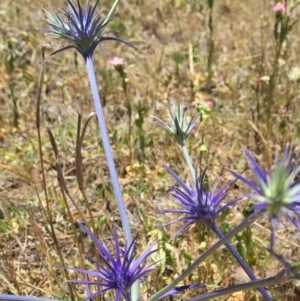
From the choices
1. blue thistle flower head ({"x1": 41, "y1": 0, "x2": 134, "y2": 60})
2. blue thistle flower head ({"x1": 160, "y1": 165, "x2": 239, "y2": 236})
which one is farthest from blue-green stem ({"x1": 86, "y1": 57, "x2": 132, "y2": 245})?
blue thistle flower head ({"x1": 160, "y1": 165, "x2": 239, "y2": 236})

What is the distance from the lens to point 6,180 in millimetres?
2139

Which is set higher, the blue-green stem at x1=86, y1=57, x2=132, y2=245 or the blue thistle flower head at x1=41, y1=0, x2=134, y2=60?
the blue thistle flower head at x1=41, y1=0, x2=134, y2=60

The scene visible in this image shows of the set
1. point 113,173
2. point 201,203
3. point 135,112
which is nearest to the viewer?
point 201,203

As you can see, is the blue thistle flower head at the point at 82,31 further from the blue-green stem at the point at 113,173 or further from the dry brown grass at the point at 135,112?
the dry brown grass at the point at 135,112

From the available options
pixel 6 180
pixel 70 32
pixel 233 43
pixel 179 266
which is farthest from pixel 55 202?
pixel 233 43

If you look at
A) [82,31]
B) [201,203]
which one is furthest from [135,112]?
[201,203]

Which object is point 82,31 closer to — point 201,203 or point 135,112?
point 201,203

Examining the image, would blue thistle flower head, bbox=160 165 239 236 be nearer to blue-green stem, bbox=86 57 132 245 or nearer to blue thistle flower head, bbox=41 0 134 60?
blue-green stem, bbox=86 57 132 245

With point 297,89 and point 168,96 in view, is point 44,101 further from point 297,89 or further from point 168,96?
point 297,89

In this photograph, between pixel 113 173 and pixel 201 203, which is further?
pixel 113 173

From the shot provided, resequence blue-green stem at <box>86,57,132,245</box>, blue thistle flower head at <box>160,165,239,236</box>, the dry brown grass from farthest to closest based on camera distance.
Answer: the dry brown grass, blue-green stem at <box>86,57,132,245</box>, blue thistle flower head at <box>160,165,239,236</box>

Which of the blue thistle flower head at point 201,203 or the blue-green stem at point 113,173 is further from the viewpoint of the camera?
the blue-green stem at point 113,173

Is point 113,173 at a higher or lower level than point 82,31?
lower

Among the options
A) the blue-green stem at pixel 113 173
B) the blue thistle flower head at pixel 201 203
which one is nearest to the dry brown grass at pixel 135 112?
the blue-green stem at pixel 113 173
